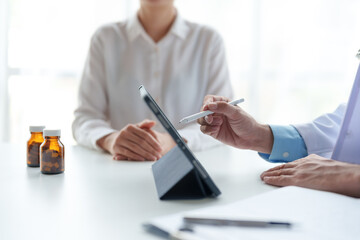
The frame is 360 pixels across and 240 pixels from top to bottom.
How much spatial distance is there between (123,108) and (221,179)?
857 mm

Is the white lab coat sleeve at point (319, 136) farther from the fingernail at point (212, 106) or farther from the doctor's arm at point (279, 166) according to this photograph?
the fingernail at point (212, 106)

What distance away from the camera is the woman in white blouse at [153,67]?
168cm

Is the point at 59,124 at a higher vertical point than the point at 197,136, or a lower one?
lower

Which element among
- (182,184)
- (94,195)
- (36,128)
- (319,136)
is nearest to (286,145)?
(319,136)

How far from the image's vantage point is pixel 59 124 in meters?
2.54

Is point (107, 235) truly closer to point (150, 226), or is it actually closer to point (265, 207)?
point (150, 226)

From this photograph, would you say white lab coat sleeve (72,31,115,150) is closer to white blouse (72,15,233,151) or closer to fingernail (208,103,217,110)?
white blouse (72,15,233,151)

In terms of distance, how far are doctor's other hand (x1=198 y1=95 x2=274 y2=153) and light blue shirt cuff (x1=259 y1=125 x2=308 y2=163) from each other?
16mm

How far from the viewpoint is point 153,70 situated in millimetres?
1711

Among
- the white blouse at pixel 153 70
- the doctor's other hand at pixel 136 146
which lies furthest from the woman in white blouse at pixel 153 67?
the doctor's other hand at pixel 136 146

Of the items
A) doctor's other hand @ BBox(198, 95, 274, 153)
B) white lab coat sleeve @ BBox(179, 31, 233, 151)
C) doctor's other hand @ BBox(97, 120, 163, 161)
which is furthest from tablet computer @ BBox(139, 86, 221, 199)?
white lab coat sleeve @ BBox(179, 31, 233, 151)

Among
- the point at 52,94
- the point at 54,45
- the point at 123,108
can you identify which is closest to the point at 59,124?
the point at 52,94

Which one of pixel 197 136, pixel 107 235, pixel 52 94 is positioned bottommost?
pixel 52 94

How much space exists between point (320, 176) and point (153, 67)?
106cm
